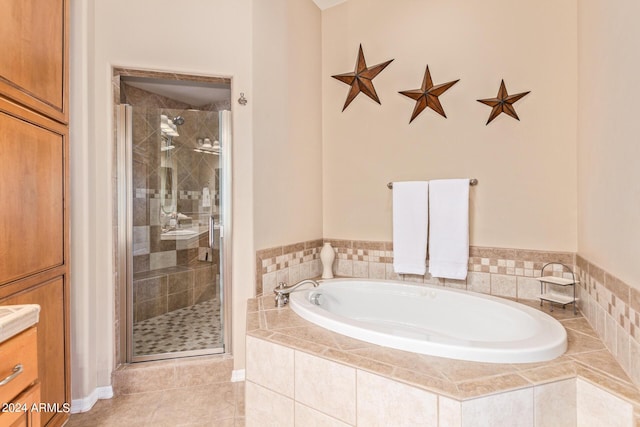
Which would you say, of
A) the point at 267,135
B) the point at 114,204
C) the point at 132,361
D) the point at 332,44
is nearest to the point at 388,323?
the point at 267,135

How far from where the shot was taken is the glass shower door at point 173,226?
2234 millimetres

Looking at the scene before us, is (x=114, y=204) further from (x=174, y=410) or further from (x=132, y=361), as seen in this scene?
(x=174, y=410)

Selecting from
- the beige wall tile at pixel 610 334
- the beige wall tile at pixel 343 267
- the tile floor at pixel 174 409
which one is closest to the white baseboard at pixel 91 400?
the tile floor at pixel 174 409

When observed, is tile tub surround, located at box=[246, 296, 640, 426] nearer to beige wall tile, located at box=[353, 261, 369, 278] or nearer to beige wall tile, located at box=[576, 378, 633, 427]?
beige wall tile, located at box=[576, 378, 633, 427]

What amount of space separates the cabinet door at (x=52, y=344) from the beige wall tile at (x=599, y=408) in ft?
7.44

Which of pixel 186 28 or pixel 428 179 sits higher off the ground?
pixel 186 28

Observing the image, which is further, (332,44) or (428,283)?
(332,44)

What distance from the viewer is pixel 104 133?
2045mm

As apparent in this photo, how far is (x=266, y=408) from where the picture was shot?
4.95 feet

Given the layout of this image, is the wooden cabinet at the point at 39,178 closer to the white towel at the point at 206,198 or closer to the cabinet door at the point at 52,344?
the cabinet door at the point at 52,344

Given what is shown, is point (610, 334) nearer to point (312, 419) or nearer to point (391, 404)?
point (391, 404)

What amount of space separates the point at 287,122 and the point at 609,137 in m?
1.95

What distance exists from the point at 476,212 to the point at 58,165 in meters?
2.55

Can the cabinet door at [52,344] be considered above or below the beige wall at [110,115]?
below
